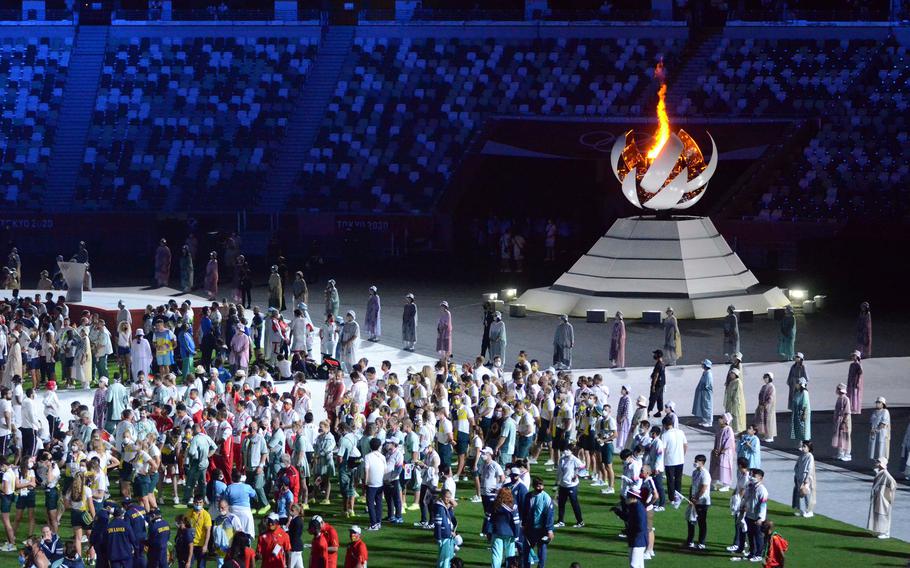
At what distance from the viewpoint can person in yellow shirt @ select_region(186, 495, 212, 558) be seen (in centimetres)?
1673

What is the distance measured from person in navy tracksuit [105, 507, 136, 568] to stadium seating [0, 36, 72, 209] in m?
35.4

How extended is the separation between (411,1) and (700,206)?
13.9 metres

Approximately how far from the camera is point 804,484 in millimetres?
19641

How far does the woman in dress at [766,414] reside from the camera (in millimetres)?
23625

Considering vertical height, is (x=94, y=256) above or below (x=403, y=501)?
above

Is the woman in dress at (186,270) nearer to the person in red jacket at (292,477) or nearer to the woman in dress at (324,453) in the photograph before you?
the woman in dress at (324,453)

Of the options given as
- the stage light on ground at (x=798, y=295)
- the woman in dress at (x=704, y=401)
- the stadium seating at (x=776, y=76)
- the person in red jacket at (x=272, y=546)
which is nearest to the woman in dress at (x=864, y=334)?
the woman in dress at (x=704, y=401)

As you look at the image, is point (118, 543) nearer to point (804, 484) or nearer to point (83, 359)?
point (804, 484)

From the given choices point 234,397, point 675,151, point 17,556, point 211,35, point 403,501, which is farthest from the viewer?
point 211,35

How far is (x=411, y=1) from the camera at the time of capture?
5406cm

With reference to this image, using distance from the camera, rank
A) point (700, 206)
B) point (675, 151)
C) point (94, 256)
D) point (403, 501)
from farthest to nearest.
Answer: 1. point (700, 206)
2. point (94, 256)
3. point (675, 151)
4. point (403, 501)

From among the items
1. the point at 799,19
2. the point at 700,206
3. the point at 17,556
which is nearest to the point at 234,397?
the point at 17,556

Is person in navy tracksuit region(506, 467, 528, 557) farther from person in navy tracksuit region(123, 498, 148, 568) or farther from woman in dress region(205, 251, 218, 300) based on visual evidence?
woman in dress region(205, 251, 218, 300)

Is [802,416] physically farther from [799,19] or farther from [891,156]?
[799,19]
